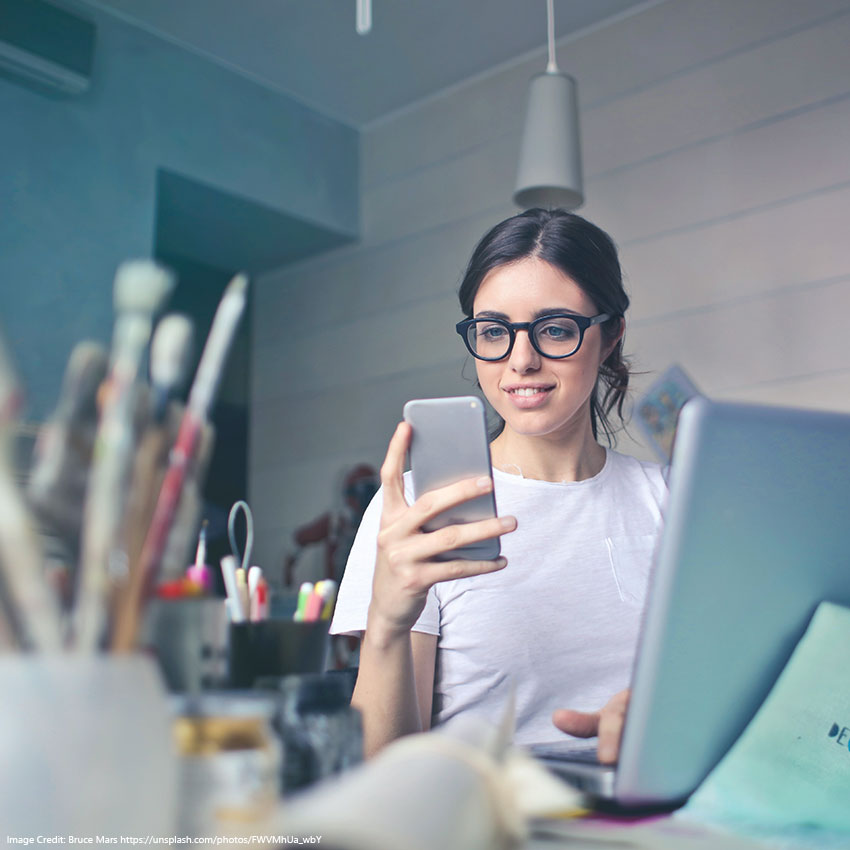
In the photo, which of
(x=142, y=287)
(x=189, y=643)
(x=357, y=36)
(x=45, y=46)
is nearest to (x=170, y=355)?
(x=142, y=287)

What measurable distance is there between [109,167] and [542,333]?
233cm

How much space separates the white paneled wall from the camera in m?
2.79

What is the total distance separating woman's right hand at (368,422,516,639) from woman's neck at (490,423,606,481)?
524mm

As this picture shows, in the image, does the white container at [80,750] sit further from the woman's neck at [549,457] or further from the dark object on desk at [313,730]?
the woman's neck at [549,457]

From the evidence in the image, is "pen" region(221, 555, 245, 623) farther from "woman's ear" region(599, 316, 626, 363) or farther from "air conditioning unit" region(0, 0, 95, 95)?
"air conditioning unit" region(0, 0, 95, 95)

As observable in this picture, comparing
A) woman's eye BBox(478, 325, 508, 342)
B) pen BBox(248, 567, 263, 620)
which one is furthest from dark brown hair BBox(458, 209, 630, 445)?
pen BBox(248, 567, 263, 620)

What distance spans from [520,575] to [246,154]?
9.17 ft

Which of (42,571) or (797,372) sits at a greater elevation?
(797,372)

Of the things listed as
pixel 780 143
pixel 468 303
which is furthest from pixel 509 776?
pixel 780 143

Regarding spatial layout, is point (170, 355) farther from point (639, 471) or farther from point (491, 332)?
point (639, 471)

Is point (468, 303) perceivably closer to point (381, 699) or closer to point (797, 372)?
point (381, 699)

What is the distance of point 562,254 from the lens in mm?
1421

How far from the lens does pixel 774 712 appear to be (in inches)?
26.3

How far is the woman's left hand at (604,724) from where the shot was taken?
0.71 meters
